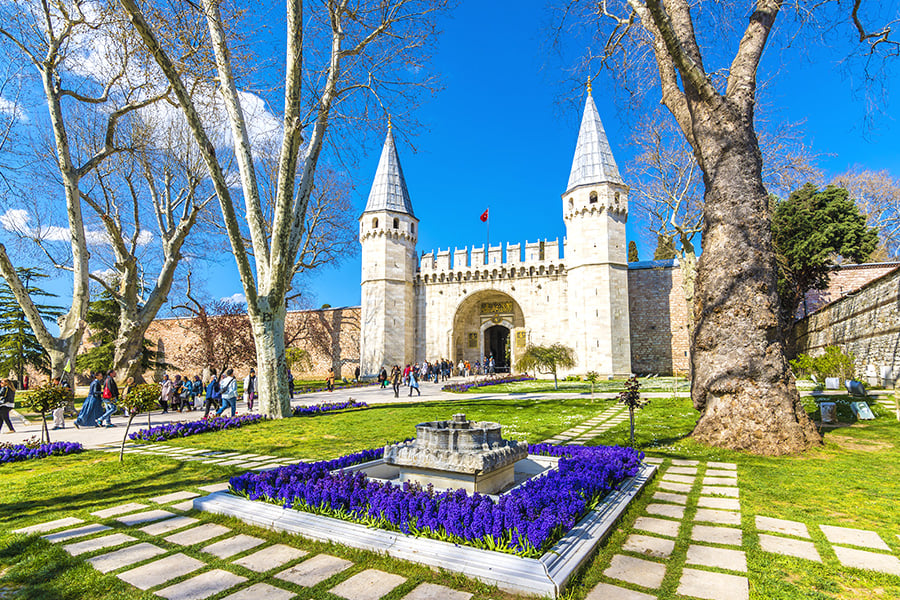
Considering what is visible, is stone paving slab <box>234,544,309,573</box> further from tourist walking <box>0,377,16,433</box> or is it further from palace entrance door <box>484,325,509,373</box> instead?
palace entrance door <box>484,325,509,373</box>

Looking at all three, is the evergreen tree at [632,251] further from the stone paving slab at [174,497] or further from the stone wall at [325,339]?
the stone paving slab at [174,497]

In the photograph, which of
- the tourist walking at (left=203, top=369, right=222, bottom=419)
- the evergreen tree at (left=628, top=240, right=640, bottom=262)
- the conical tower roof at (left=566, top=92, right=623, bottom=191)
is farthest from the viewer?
the evergreen tree at (left=628, top=240, right=640, bottom=262)

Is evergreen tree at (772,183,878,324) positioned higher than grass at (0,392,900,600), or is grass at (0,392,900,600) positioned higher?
evergreen tree at (772,183,878,324)

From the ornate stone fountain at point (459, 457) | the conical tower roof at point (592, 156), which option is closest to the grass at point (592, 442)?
the ornate stone fountain at point (459, 457)

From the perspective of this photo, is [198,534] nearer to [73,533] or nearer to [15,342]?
[73,533]

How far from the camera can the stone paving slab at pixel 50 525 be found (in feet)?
11.1

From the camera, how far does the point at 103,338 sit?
23.6 meters

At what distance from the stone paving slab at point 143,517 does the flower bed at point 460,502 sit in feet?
1.75

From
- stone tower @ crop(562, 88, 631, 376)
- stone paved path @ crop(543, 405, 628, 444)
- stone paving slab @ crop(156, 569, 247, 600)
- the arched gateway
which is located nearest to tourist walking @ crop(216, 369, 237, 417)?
stone paved path @ crop(543, 405, 628, 444)

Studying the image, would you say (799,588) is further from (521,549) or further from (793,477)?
(793,477)

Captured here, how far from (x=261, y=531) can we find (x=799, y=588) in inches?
134

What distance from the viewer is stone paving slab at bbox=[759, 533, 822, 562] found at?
9.19ft

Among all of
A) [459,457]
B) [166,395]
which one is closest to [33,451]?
[459,457]

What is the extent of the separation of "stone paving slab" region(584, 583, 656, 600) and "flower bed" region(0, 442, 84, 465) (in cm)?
821
